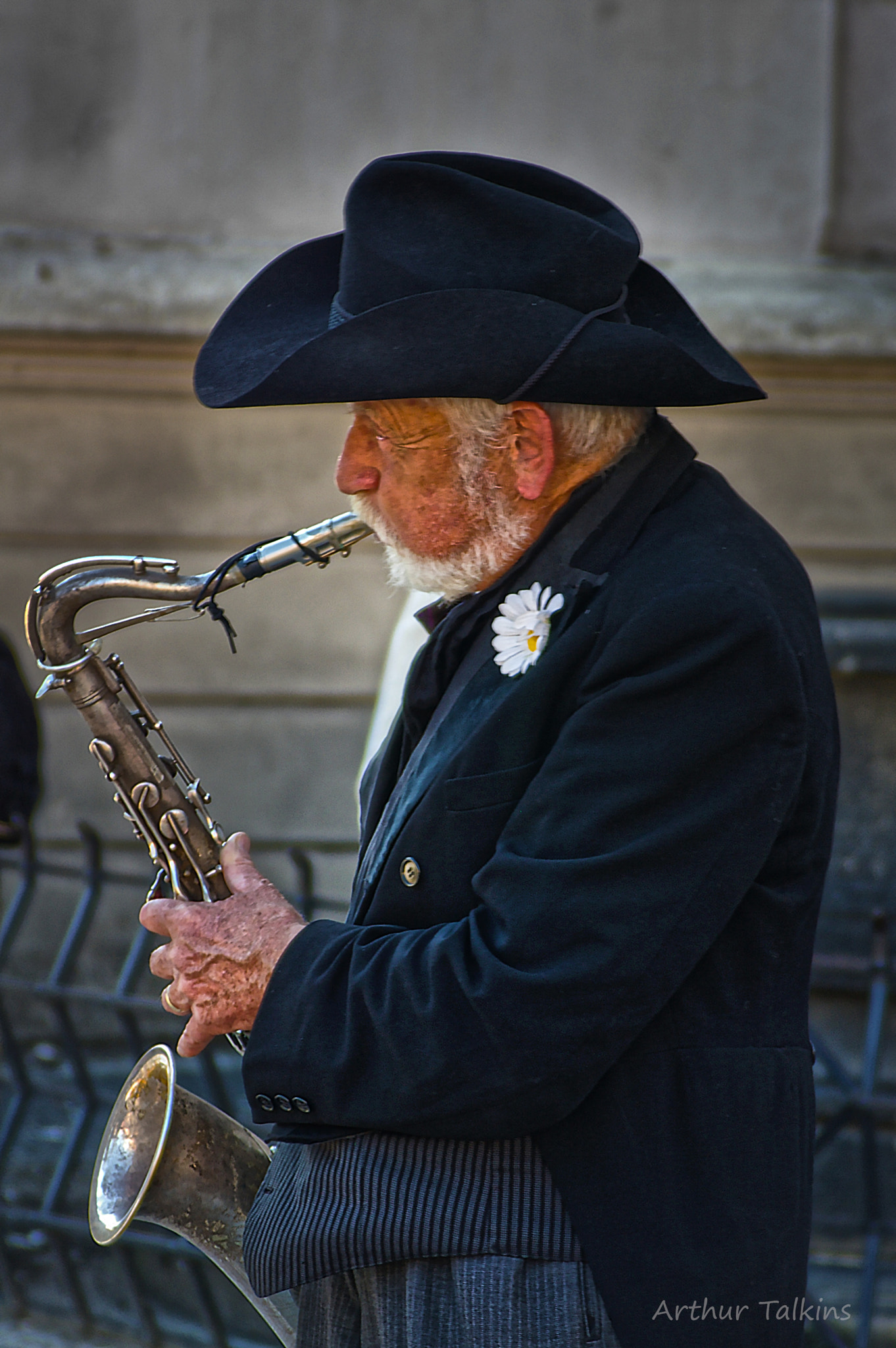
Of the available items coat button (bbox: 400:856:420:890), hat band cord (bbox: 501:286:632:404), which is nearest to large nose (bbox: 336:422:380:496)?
hat band cord (bbox: 501:286:632:404)

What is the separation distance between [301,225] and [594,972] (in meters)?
5.21

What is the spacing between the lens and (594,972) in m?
1.55

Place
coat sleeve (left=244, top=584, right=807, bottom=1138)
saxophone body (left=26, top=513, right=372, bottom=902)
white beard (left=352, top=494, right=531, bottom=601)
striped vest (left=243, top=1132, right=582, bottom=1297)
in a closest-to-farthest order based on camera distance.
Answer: coat sleeve (left=244, top=584, right=807, bottom=1138)
striped vest (left=243, top=1132, right=582, bottom=1297)
white beard (left=352, top=494, right=531, bottom=601)
saxophone body (left=26, top=513, right=372, bottom=902)

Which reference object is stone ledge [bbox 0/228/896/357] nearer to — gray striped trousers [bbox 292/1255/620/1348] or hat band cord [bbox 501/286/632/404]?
hat band cord [bbox 501/286/632/404]

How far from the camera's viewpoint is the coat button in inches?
68.9

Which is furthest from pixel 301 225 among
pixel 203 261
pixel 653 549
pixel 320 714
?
pixel 653 549

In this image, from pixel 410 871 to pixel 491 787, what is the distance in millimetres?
165

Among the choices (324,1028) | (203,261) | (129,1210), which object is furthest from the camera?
(203,261)

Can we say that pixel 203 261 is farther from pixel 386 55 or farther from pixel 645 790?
pixel 645 790

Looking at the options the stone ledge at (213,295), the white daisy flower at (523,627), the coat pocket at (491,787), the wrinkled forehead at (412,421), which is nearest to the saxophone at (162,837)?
the wrinkled forehead at (412,421)

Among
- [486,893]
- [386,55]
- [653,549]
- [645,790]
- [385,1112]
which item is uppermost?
[386,55]

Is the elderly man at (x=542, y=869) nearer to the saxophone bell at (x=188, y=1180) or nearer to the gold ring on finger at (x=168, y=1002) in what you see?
the gold ring on finger at (x=168, y=1002)

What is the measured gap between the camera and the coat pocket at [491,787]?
1695 millimetres

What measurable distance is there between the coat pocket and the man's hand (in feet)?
0.97
